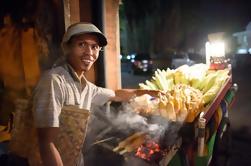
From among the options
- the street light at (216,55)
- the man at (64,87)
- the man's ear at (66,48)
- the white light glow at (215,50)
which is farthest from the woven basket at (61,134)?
the white light glow at (215,50)

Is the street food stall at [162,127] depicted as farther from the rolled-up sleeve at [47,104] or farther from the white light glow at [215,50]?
the white light glow at [215,50]

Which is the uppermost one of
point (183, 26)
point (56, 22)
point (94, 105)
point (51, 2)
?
point (183, 26)

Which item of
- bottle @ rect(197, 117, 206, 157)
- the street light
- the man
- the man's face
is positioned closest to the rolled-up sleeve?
the man

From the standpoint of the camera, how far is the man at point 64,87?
2275 millimetres

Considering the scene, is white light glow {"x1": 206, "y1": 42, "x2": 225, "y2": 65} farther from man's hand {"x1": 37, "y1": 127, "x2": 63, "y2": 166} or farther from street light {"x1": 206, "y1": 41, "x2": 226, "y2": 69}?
man's hand {"x1": 37, "y1": 127, "x2": 63, "y2": 166}

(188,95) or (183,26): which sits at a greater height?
(183,26)

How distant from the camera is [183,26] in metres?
35.2

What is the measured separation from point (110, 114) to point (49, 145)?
1302 mm

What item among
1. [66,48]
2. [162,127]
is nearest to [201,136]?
[162,127]

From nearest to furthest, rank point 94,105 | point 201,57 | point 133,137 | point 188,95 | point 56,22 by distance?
point 133,137 < point 94,105 < point 188,95 < point 56,22 < point 201,57

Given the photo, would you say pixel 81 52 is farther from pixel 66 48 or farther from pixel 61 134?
pixel 61 134

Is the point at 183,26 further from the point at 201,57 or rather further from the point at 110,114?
the point at 110,114

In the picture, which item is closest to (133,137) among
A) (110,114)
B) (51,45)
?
(110,114)

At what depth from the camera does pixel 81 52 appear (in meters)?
A: 2.65
